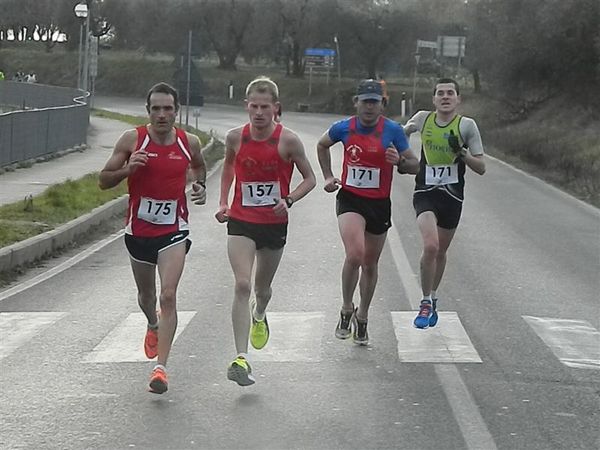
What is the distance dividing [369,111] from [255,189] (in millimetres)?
1328

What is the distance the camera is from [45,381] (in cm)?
825

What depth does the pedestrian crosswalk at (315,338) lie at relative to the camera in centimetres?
905

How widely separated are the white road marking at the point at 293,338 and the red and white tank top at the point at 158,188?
1.52 metres

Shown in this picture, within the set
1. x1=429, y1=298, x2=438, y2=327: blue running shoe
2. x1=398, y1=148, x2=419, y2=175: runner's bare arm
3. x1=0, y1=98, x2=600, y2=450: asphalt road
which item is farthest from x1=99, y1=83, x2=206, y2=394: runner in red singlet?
x1=429, y1=298, x2=438, y2=327: blue running shoe

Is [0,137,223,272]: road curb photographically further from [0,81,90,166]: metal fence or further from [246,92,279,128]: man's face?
[0,81,90,166]: metal fence

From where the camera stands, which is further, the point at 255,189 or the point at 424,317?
the point at 424,317

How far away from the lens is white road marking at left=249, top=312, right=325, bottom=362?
357 inches

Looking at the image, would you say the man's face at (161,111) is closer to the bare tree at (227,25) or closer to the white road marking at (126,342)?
the white road marking at (126,342)

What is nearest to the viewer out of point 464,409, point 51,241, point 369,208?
point 464,409

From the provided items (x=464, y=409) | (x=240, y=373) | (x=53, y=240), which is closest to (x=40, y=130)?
(x=53, y=240)

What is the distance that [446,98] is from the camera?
997 centimetres

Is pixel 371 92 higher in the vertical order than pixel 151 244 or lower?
higher

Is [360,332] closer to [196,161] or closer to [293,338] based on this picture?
[293,338]

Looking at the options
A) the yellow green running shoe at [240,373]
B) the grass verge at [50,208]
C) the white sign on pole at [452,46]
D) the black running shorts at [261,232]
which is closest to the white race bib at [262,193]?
the black running shorts at [261,232]
